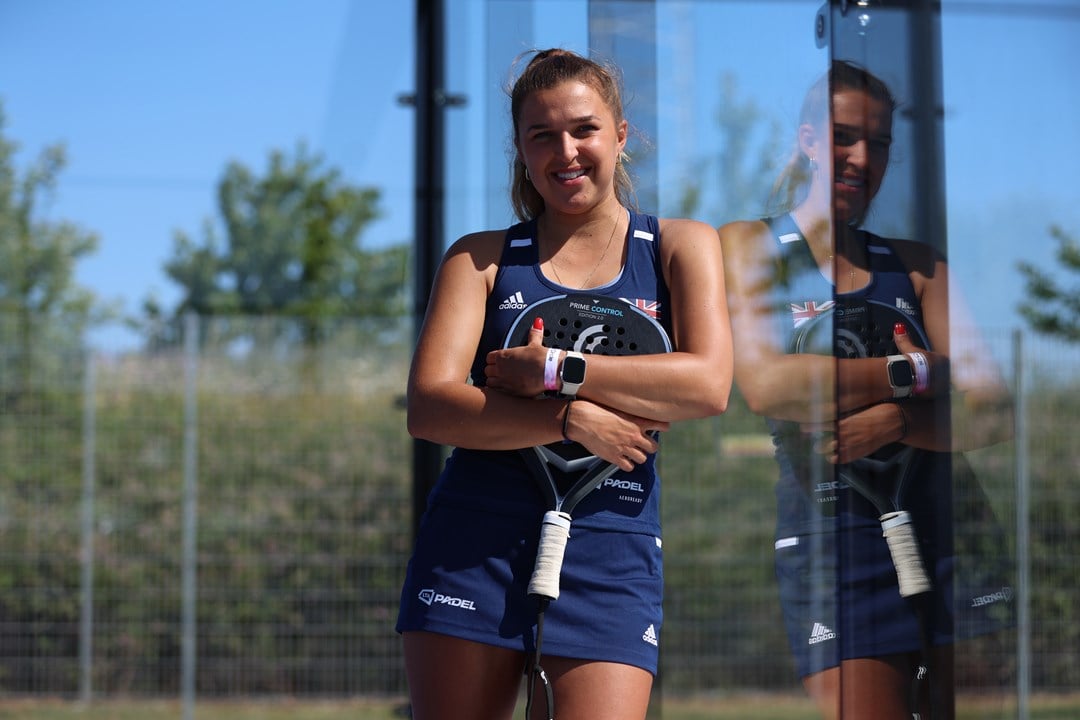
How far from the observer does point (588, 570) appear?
1713 millimetres

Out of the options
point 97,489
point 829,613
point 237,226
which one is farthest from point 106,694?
point 237,226

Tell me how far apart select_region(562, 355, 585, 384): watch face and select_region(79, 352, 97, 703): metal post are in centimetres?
494

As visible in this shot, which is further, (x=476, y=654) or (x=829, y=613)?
(x=829, y=613)

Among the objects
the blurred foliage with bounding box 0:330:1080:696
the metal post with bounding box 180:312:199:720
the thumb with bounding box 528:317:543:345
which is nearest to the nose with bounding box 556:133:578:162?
the thumb with bounding box 528:317:543:345

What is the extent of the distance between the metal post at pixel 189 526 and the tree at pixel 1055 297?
5.20 m

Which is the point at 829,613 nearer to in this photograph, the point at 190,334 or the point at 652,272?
the point at 652,272

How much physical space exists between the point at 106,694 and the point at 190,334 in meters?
1.83

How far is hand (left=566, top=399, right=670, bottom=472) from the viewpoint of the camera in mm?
1682

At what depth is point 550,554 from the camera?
1.68 metres

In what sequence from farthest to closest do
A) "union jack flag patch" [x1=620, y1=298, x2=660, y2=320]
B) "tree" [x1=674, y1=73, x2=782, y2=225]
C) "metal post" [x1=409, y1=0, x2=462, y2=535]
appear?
"metal post" [x1=409, y1=0, x2=462, y2=535] < "tree" [x1=674, y1=73, x2=782, y2=225] < "union jack flag patch" [x1=620, y1=298, x2=660, y2=320]

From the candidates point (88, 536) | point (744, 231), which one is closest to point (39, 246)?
point (88, 536)

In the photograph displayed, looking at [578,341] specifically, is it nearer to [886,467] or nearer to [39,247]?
[886,467]

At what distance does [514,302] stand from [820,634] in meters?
0.73

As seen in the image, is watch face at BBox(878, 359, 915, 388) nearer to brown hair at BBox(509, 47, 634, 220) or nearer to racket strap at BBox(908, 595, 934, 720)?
racket strap at BBox(908, 595, 934, 720)
